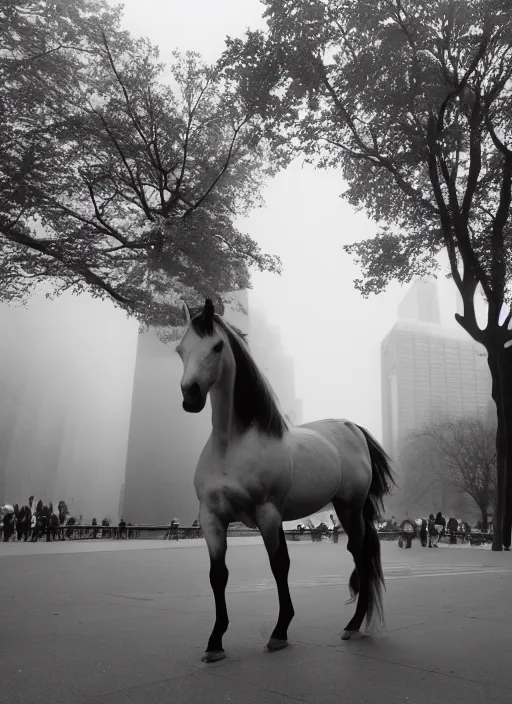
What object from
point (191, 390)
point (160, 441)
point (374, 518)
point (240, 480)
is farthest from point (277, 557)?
point (160, 441)

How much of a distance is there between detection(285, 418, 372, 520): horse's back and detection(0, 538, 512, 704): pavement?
2.98ft

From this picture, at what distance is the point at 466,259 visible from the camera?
1572 cm

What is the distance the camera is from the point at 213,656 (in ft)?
9.80

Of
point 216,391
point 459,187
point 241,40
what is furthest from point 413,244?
point 216,391

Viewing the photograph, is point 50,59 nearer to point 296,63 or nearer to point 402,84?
point 296,63

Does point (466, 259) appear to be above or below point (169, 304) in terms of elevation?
above

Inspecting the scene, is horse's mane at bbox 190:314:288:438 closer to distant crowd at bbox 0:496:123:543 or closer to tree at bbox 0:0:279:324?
tree at bbox 0:0:279:324

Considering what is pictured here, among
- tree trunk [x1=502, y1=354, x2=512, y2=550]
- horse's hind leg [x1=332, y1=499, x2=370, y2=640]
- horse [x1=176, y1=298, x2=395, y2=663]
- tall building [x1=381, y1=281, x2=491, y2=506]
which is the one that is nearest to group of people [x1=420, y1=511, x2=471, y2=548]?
tree trunk [x1=502, y1=354, x2=512, y2=550]

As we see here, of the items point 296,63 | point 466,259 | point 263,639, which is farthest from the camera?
point 466,259

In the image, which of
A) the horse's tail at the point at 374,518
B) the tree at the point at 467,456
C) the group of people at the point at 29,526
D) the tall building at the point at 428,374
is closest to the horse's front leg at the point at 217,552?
the horse's tail at the point at 374,518

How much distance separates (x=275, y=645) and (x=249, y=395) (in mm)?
1470

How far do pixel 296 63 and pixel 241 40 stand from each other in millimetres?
1460

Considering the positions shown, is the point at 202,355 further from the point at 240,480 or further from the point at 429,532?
the point at 429,532

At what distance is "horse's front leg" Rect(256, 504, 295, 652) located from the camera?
3.23m
